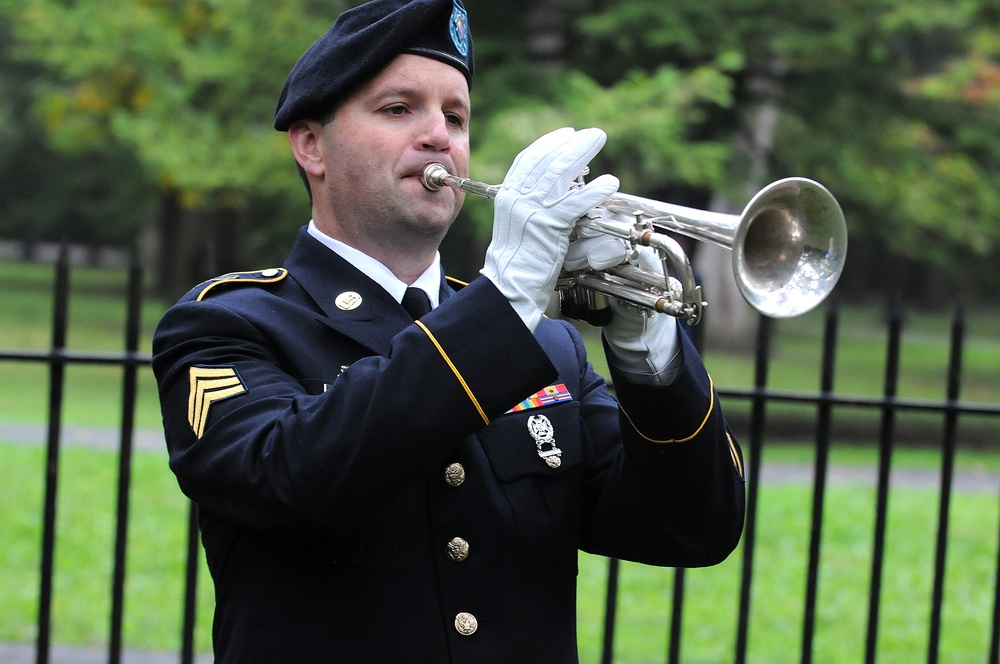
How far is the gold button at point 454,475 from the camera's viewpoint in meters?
2.19

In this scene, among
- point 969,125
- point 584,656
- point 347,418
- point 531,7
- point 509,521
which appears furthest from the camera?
point 969,125

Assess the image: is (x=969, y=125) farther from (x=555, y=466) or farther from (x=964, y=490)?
(x=555, y=466)

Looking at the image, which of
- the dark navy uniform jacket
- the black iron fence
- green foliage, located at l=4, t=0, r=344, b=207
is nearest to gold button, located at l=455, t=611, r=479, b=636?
the dark navy uniform jacket

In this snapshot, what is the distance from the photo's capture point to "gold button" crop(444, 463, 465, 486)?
219 centimetres

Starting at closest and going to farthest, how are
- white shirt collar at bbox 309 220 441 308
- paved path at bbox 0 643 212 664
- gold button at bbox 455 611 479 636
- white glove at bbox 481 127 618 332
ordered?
white glove at bbox 481 127 618 332
gold button at bbox 455 611 479 636
white shirt collar at bbox 309 220 441 308
paved path at bbox 0 643 212 664

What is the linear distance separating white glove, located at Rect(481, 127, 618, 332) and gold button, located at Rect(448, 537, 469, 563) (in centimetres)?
43

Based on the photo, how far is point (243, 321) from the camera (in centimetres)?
217

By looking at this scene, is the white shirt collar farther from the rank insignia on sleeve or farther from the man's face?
the rank insignia on sleeve

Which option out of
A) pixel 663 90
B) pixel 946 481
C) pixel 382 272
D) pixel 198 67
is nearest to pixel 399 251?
pixel 382 272

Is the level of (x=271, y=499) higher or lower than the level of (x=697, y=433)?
lower

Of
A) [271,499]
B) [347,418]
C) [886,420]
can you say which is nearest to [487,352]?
[347,418]

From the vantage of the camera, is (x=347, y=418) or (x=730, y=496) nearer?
(x=347, y=418)

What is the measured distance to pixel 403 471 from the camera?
6.21 feet

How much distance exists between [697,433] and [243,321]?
2.74ft
